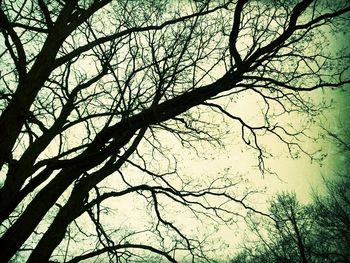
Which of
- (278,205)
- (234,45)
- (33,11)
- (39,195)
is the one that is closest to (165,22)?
(234,45)

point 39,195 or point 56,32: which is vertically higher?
point 56,32

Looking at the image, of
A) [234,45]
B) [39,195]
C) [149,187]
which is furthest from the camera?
[149,187]

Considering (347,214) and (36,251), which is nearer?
(36,251)

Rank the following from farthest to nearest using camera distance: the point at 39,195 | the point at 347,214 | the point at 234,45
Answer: the point at 347,214 < the point at 234,45 < the point at 39,195

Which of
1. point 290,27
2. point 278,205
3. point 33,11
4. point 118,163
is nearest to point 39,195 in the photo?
point 118,163

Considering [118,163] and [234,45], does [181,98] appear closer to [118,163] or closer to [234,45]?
[234,45]

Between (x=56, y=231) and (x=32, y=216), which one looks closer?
(x=32, y=216)

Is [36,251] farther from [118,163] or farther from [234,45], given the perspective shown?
[234,45]

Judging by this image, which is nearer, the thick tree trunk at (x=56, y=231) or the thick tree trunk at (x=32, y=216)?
the thick tree trunk at (x=32, y=216)

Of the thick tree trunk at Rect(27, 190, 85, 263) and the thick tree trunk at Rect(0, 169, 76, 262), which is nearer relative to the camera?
the thick tree trunk at Rect(0, 169, 76, 262)

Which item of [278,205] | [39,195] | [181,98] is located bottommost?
[39,195]

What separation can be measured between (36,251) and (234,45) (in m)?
4.34

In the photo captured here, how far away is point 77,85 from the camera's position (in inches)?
253

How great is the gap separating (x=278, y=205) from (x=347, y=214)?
399 centimetres
